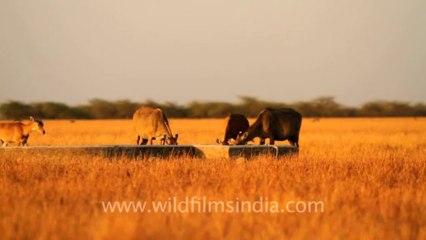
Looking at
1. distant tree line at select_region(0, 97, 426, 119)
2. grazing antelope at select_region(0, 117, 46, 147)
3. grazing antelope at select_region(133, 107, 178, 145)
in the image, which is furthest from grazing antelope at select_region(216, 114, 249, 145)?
distant tree line at select_region(0, 97, 426, 119)

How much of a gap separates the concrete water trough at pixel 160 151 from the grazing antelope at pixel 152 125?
405 cm

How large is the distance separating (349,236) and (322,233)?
0.90ft

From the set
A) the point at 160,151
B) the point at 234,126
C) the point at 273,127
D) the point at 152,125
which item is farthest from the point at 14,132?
the point at 273,127

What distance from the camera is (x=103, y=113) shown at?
10731cm

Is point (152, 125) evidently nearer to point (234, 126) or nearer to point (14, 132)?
point (234, 126)

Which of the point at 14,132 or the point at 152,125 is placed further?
the point at 152,125

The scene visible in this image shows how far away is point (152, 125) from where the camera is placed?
22.8m

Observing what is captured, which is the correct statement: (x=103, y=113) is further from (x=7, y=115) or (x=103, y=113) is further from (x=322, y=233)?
(x=322, y=233)

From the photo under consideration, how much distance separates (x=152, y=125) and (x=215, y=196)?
Answer: 1401cm

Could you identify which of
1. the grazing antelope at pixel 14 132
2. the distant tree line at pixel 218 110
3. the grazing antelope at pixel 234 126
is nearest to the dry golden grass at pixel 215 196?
the grazing antelope at pixel 14 132

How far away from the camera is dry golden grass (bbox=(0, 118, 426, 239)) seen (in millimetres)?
6723

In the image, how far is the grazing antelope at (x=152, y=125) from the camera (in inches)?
877

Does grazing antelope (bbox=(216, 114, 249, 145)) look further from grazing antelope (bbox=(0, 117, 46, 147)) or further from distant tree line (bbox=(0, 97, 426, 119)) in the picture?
distant tree line (bbox=(0, 97, 426, 119))

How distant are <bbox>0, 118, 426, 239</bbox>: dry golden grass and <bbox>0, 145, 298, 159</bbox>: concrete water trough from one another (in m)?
2.17
